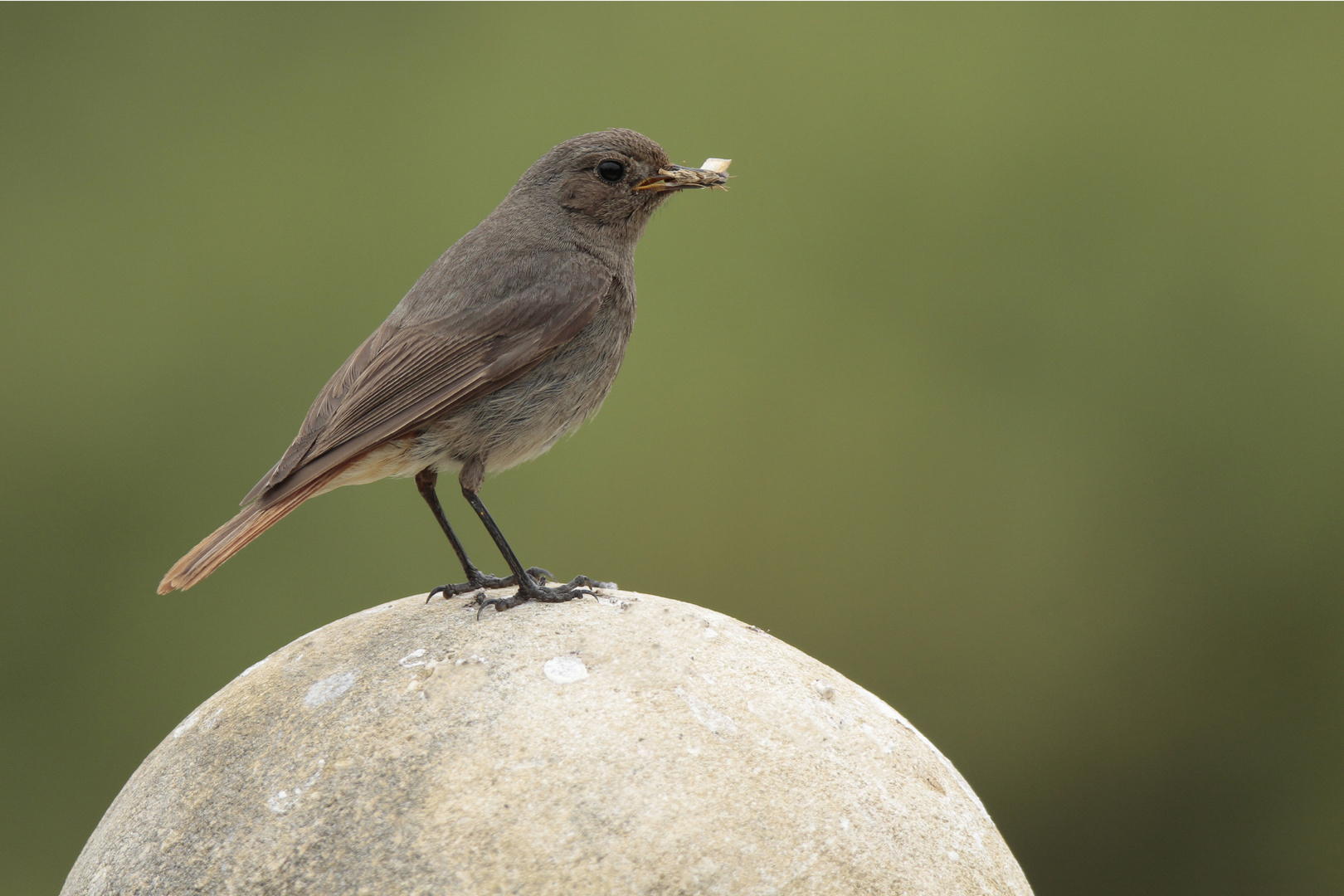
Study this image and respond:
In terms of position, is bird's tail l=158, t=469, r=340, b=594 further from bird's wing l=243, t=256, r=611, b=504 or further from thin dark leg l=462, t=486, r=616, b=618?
thin dark leg l=462, t=486, r=616, b=618

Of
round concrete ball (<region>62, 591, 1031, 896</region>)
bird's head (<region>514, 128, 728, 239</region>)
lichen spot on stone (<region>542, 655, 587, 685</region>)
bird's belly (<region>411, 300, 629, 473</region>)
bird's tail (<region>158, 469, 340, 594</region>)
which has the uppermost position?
bird's head (<region>514, 128, 728, 239</region>)

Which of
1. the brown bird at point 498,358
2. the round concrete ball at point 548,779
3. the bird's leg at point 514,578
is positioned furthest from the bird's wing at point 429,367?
the round concrete ball at point 548,779

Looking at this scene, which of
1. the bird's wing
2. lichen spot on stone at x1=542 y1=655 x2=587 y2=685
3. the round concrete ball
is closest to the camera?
the round concrete ball

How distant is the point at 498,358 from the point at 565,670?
4.19ft

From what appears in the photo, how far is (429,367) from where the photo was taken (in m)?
4.44

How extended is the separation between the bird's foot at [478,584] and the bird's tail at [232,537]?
694 millimetres

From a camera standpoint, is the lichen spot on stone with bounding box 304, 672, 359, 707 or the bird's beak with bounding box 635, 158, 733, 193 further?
the bird's beak with bounding box 635, 158, 733, 193

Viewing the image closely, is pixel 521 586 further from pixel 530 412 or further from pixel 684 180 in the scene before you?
pixel 684 180

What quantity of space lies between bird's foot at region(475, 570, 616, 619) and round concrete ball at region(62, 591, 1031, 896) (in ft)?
0.42

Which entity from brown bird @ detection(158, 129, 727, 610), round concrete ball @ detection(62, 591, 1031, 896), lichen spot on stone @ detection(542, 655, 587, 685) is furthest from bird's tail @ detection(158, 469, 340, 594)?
lichen spot on stone @ detection(542, 655, 587, 685)

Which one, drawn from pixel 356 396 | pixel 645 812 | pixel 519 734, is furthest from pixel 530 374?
pixel 645 812

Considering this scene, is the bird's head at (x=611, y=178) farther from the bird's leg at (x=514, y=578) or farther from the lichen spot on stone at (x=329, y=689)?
the lichen spot on stone at (x=329, y=689)

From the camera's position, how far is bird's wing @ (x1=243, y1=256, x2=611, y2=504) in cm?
426

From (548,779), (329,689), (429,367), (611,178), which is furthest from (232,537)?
(611,178)
